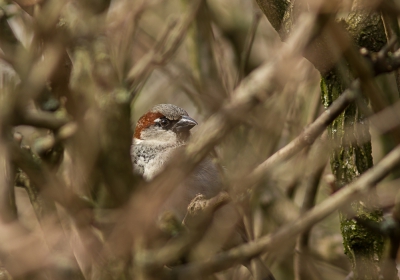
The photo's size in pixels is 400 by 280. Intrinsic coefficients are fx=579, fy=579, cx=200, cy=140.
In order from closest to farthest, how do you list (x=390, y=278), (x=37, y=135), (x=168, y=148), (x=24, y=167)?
1. (x=390, y=278)
2. (x=24, y=167)
3. (x=37, y=135)
4. (x=168, y=148)

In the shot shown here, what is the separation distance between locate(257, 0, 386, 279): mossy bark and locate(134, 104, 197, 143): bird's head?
223cm

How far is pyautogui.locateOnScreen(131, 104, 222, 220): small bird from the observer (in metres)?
4.23

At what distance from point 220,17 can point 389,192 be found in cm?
249

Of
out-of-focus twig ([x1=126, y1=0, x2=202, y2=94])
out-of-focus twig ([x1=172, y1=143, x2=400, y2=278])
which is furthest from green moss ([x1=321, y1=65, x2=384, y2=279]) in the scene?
out-of-focus twig ([x1=126, y1=0, x2=202, y2=94])

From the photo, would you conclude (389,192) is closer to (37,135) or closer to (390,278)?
(390,278)

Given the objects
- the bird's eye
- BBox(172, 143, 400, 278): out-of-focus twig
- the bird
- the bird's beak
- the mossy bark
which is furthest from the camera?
the bird's eye

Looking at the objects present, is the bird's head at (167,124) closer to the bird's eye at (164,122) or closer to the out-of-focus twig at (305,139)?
the bird's eye at (164,122)

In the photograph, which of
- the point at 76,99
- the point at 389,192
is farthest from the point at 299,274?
the point at 76,99

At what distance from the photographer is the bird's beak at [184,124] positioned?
4852 millimetres

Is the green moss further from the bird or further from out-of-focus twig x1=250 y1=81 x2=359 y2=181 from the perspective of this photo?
the bird

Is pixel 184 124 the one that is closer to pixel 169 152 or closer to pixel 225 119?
pixel 169 152

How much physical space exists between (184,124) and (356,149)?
2349mm

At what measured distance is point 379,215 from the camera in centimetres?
266

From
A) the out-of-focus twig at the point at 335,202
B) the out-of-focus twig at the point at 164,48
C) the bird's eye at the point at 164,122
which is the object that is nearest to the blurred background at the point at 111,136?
the out-of-focus twig at the point at 164,48
